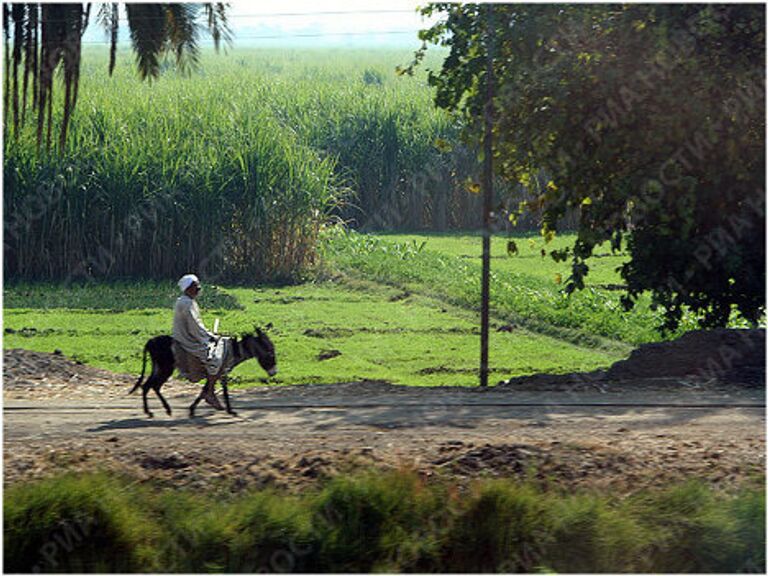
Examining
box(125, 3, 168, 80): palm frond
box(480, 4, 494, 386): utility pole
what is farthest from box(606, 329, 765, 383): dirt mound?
box(125, 3, 168, 80): palm frond

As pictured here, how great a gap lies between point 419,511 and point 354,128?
31.3m

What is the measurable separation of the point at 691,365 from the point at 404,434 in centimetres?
515

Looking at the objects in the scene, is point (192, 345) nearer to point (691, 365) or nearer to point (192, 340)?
point (192, 340)

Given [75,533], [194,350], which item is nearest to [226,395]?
[194,350]

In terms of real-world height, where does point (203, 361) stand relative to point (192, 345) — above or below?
below

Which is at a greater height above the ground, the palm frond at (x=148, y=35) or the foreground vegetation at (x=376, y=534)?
the palm frond at (x=148, y=35)

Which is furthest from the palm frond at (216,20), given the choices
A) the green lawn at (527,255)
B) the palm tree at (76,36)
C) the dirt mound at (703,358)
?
the green lawn at (527,255)

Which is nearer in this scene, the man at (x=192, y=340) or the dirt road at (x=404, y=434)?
the dirt road at (x=404, y=434)

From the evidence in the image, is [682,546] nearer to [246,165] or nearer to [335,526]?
[335,526]

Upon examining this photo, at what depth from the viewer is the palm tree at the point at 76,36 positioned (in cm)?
1561

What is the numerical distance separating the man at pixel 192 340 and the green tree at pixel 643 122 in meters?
5.58

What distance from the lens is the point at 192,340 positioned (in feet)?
A: 45.1

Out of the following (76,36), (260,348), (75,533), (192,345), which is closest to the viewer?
(75,533)

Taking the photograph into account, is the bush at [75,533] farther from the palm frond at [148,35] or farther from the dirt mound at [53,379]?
the palm frond at [148,35]
